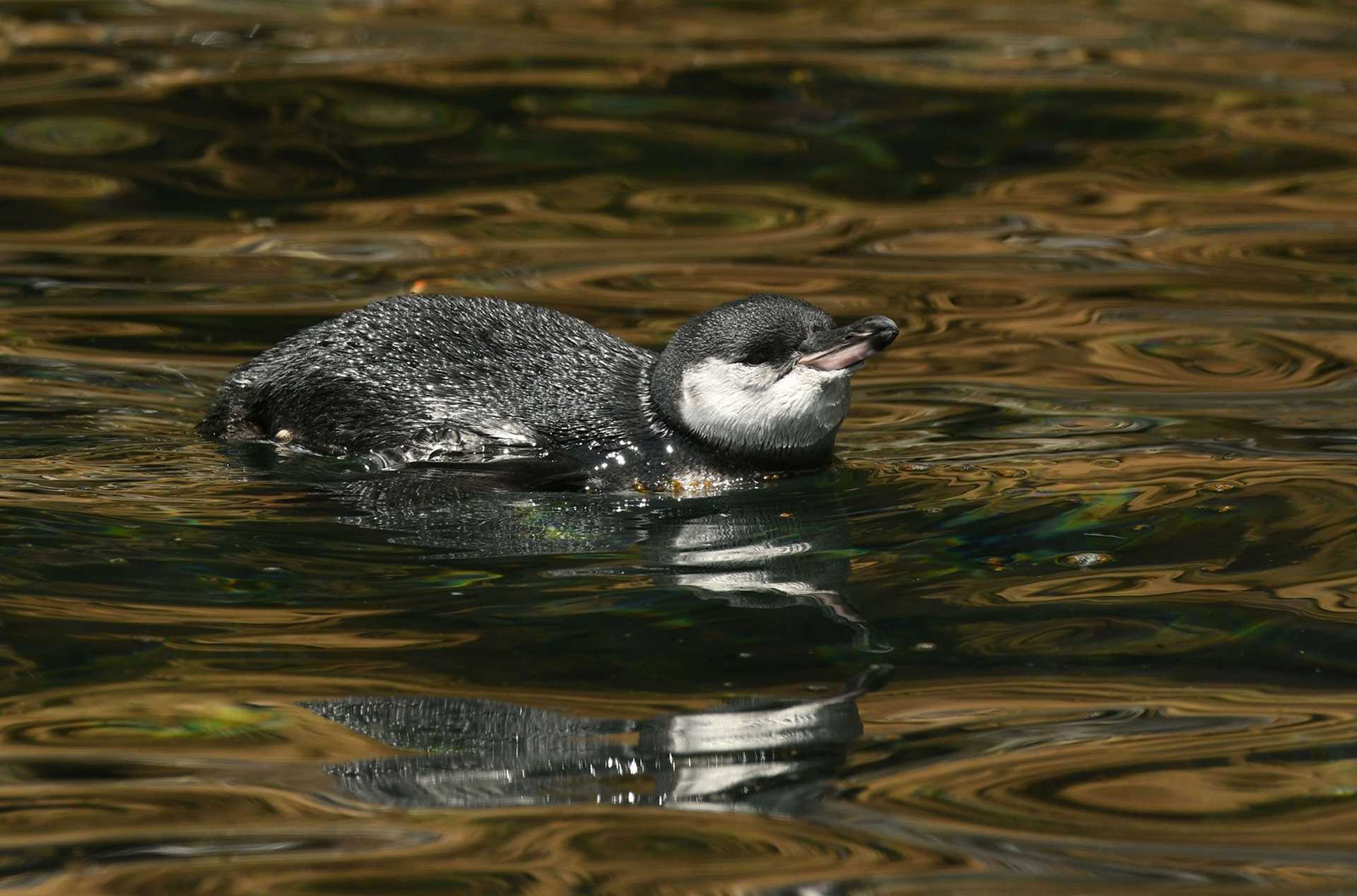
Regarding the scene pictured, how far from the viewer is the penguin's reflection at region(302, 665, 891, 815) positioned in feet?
15.3

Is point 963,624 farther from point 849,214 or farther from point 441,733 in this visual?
point 849,214

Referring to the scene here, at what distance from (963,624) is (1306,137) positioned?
8.58 meters

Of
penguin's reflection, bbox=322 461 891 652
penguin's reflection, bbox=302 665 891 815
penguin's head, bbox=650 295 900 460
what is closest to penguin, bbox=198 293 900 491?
penguin's head, bbox=650 295 900 460

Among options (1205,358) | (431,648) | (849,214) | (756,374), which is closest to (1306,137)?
(849,214)

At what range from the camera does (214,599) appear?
20.0 ft

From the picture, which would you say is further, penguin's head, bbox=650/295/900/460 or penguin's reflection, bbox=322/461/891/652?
penguin's head, bbox=650/295/900/460

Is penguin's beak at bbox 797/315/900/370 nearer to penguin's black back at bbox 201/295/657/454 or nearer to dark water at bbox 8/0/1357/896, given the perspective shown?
dark water at bbox 8/0/1357/896

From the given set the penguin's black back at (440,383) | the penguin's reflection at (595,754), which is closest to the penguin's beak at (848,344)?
the penguin's black back at (440,383)

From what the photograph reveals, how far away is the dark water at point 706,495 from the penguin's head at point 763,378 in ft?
0.81

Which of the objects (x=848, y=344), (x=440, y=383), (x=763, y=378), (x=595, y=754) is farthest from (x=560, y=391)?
(x=595, y=754)

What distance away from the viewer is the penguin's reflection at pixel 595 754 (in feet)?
15.3

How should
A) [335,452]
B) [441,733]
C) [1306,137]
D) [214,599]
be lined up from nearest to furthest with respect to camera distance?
[441,733] < [214,599] < [335,452] < [1306,137]

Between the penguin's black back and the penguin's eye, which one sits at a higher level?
the penguin's eye

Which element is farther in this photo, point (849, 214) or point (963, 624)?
point (849, 214)
